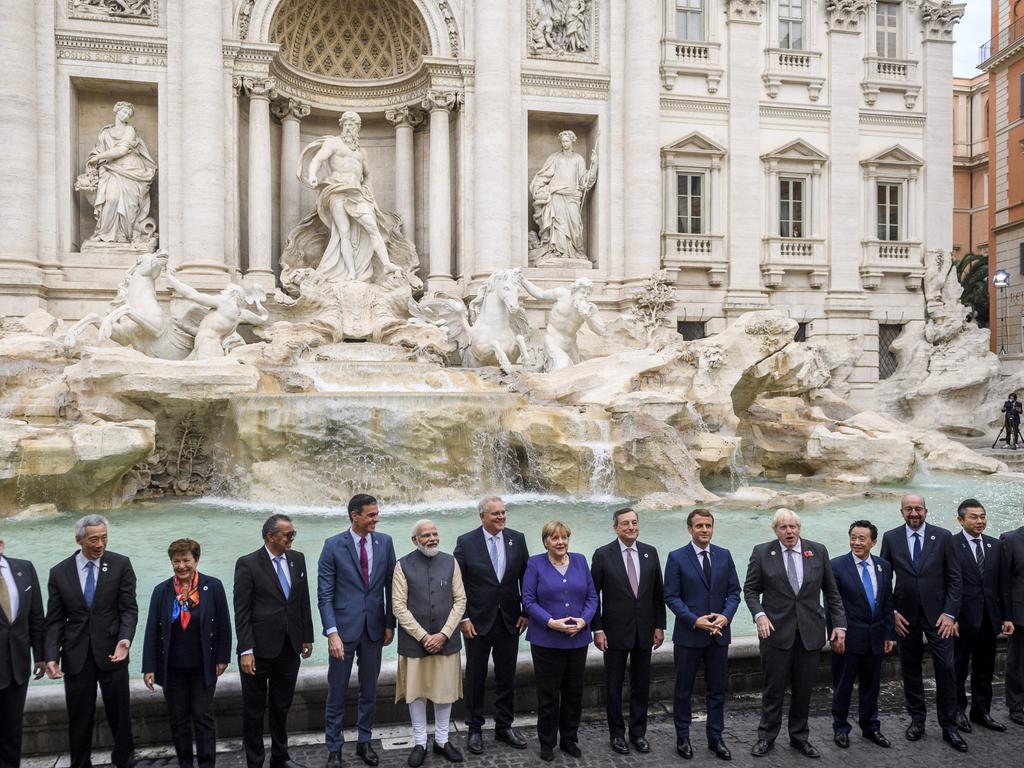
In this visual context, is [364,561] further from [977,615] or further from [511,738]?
[977,615]

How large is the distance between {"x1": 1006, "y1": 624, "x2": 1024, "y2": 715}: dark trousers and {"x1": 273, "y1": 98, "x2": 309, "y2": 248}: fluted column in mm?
16515

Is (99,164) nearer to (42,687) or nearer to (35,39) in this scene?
(35,39)

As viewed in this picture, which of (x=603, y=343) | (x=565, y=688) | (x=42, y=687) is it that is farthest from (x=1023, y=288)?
(x=42, y=687)

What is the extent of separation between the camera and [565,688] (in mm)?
4234

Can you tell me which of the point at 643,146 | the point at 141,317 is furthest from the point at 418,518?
the point at 643,146

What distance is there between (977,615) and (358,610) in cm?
329

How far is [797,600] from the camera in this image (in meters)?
4.24

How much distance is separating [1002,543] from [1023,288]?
75.0 feet

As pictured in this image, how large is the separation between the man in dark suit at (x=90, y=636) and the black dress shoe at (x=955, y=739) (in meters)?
4.05

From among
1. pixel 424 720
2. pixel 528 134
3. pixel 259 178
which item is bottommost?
pixel 424 720

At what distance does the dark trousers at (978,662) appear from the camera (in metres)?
4.62

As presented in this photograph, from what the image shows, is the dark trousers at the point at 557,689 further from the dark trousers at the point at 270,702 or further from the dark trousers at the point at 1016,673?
the dark trousers at the point at 1016,673

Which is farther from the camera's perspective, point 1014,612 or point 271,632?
point 1014,612

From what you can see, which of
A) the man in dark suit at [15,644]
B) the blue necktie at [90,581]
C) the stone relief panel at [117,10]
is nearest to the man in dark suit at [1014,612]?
the blue necktie at [90,581]
